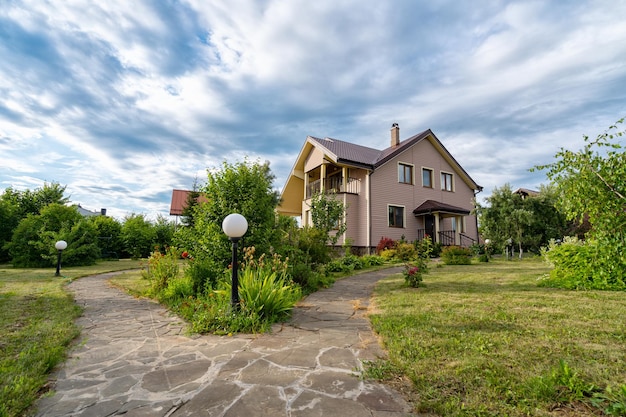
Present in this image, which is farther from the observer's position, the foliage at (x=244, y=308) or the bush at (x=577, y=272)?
the bush at (x=577, y=272)

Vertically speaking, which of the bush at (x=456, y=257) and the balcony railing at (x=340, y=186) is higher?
the balcony railing at (x=340, y=186)

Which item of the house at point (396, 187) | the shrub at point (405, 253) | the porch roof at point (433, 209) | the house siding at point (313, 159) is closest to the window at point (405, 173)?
the house at point (396, 187)

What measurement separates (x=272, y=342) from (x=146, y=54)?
6808 millimetres

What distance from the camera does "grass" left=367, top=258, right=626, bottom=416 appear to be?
2086 mm

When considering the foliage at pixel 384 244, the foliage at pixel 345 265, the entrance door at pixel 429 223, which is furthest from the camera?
the entrance door at pixel 429 223

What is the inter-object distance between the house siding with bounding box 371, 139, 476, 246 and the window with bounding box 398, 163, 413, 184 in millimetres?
241

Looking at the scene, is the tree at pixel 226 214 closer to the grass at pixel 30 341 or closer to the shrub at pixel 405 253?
the grass at pixel 30 341

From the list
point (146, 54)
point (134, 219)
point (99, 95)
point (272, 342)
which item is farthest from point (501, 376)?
point (134, 219)

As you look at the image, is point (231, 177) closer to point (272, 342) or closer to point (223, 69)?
point (223, 69)

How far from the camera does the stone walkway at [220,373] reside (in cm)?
214

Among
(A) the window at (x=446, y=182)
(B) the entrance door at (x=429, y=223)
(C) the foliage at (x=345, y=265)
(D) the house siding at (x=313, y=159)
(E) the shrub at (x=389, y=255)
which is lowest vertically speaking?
(C) the foliage at (x=345, y=265)

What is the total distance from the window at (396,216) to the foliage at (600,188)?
15375 millimetres

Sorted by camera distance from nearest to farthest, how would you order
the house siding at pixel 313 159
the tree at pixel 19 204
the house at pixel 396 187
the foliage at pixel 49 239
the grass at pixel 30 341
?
the grass at pixel 30 341, the foliage at pixel 49 239, the tree at pixel 19 204, the house at pixel 396 187, the house siding at pixel 313 159

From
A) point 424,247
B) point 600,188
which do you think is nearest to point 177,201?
point 424,247
